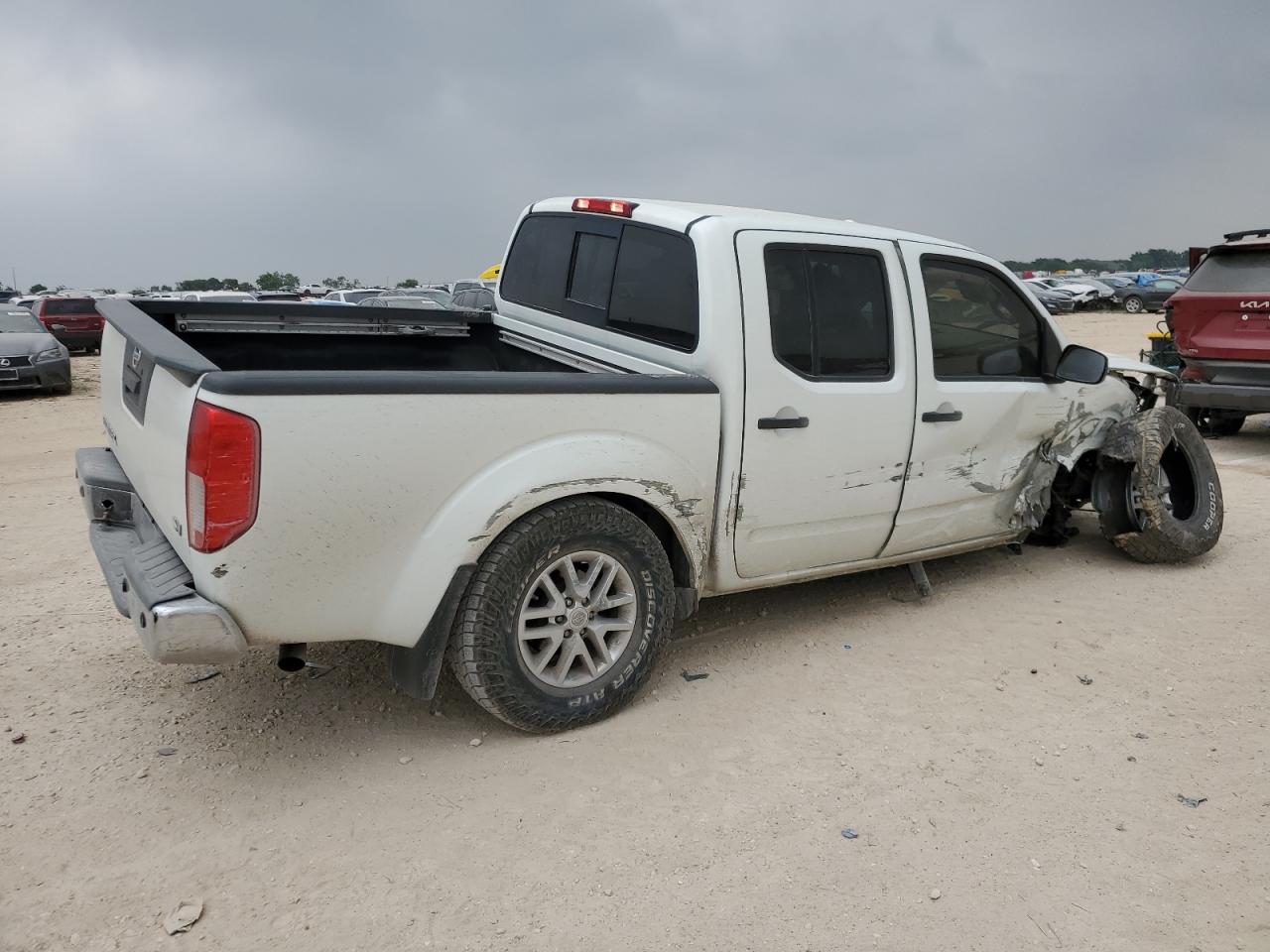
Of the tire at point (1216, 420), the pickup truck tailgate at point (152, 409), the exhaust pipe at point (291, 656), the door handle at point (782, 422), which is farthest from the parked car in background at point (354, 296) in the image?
the exhaust pipe at point (291, 656)

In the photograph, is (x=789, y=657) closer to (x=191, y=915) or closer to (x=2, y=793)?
(x=191, y=915)

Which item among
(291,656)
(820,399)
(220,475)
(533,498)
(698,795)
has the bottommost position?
(698,795)

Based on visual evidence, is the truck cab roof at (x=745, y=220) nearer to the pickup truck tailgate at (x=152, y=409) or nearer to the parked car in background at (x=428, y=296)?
the pickup truck tailgate at (x=152, y=409)

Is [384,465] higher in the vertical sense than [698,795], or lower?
higher

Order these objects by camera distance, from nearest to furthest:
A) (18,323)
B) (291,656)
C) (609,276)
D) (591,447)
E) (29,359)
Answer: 1. (291,656)
2. (591,447)
3. (609,276)
4. (29,359)
5. (18,323)

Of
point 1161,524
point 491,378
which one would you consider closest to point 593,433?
point 491,378

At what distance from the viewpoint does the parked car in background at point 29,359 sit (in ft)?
45.0

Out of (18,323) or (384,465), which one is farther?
(18,323)

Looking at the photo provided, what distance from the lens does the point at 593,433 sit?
3383 mm

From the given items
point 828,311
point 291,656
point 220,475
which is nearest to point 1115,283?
point 828,311

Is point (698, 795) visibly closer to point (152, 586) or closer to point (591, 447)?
point (591, 447)

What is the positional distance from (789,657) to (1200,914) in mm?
1881

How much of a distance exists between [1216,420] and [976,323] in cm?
668

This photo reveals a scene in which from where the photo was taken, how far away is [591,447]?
132 inches
